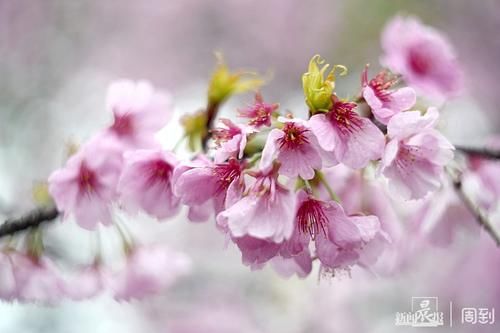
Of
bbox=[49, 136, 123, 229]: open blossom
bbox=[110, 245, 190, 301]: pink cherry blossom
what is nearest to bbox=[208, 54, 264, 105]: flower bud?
bbox=[49, 136, 123, 229]: open blossom

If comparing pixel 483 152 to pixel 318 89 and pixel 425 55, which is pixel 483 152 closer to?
pixel 425 55

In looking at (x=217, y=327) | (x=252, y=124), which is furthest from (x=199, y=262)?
(x=252, y=124)

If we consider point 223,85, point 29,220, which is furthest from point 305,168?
point 29,220

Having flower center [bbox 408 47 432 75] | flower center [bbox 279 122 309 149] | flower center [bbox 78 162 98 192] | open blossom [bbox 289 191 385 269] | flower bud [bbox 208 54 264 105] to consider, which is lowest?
open blossom [bbox 289 191 385 269]

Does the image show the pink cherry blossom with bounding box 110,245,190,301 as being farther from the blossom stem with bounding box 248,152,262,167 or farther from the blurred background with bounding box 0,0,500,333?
the blurred background with bounding box 0,0,500,333

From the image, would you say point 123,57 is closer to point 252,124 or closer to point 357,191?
point 357,191

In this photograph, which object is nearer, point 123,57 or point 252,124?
point 252,124

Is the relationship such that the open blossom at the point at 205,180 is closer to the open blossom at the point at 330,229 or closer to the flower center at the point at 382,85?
the open blossom at the point at 330,229
